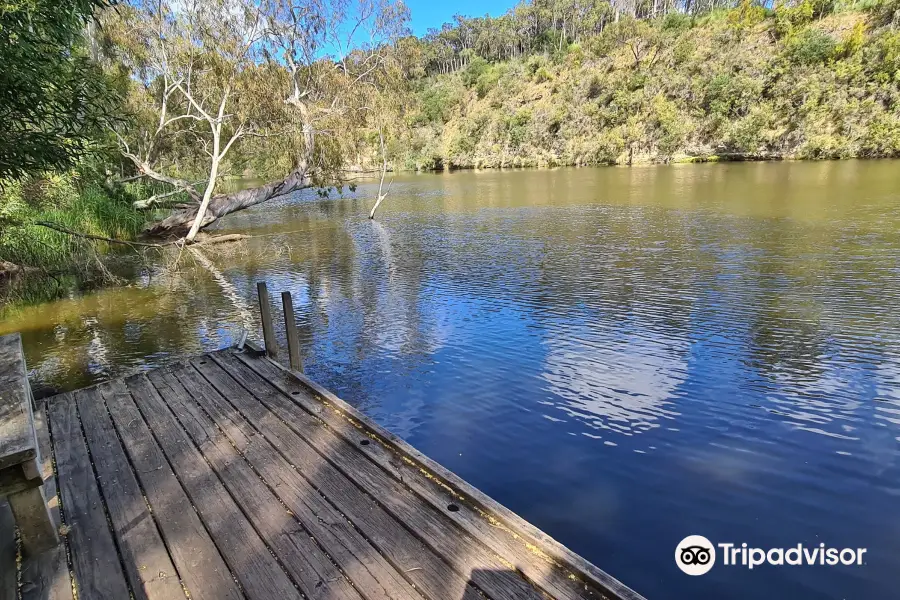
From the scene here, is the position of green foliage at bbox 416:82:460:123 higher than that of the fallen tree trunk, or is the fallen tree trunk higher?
green foliage at bbox 416:82:460:123

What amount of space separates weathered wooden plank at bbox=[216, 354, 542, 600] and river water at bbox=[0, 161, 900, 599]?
1.23m

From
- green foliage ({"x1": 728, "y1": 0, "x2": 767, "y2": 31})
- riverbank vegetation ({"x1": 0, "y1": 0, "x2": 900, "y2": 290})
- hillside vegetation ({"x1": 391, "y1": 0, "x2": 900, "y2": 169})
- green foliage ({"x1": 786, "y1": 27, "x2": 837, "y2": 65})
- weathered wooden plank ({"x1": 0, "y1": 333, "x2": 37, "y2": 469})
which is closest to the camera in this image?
weathered wooden plank ({"x1": 0, "y1": 333, "x2": 37, "y2": 469})

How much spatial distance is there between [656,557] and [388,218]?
17050 millimetres

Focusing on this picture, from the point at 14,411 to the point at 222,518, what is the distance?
1.10m

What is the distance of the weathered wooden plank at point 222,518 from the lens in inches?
87.7

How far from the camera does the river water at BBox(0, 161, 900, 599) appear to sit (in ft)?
11.7

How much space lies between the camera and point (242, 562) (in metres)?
2.36

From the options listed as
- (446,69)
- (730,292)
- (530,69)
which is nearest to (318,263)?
(730,292)

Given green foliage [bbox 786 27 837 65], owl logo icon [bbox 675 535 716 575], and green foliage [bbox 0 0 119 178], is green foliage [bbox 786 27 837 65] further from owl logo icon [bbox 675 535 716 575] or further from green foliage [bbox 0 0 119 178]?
green foliage [bbox 0 0 119 178]

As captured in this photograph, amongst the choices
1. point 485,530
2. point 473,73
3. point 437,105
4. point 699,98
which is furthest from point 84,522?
point 473,73

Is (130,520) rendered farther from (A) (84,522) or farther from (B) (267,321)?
(B) (267,321)

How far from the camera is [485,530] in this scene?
96.7 inches

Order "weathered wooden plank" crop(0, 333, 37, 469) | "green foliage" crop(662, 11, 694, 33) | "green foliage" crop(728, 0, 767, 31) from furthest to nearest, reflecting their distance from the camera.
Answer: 1. "green foliage" crop(662, 11, 694, 33)
2. "green foliage" crop(728, 0, 767, 31)
3. "weathered wooden plank" crop(0, 333, 37, 469)

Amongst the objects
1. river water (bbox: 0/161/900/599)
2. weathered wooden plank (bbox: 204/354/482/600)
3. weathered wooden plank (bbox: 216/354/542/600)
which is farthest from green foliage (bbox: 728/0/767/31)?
weathered wooden plank (bbox: 204/354/482/600)
